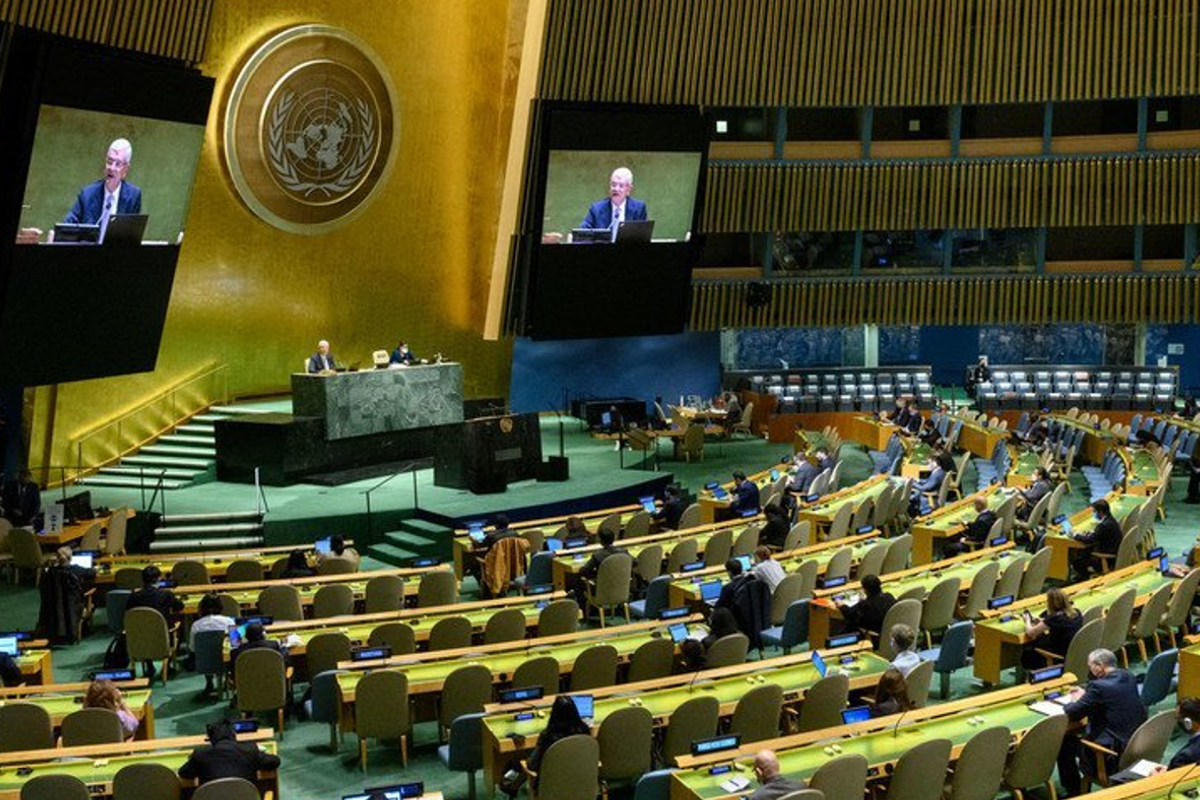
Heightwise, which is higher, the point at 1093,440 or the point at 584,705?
the point at 1093,440

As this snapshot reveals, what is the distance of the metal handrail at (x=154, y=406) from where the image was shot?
20750 millimetres

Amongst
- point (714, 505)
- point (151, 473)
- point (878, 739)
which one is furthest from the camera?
point (151, 473)

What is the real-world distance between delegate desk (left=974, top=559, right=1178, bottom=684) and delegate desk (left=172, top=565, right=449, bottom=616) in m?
5.43

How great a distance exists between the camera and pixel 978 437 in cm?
2380

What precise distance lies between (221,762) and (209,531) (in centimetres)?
1003

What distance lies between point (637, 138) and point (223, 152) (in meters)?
6.71

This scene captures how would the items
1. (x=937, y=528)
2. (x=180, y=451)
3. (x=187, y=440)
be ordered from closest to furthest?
(x=937, y=528) → (x=180, y=451) → (x=187, y=440)

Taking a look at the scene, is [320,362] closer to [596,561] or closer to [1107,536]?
[596,561]

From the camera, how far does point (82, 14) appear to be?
1628 cm

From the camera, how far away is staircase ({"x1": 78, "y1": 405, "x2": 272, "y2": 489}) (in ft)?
66.6

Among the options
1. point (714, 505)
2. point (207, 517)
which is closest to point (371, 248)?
point (207, 517)

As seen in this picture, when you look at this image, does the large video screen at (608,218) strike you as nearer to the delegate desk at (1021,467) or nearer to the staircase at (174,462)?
the staircase at (174,462)

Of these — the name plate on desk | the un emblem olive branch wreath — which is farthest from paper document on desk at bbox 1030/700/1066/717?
the un emblem olive branch wreath

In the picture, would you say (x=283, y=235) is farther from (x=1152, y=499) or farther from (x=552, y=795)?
(x=552, y=795)
